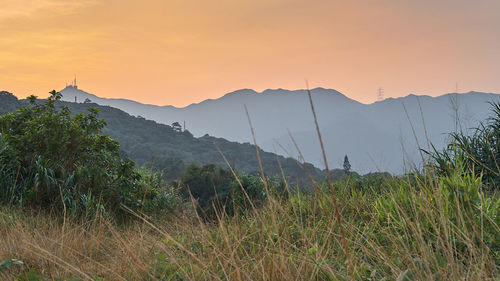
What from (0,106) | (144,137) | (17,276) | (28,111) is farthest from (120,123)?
(17,276)

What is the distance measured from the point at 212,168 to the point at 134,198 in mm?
18283

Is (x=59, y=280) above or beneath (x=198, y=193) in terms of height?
above

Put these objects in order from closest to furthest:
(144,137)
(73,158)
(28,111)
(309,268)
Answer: (309,268), (73,158), (28,111), (144,137)

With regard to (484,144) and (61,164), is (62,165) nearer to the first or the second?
(61,164)

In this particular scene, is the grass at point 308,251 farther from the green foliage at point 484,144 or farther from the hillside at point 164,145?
the hillside at point 164,145

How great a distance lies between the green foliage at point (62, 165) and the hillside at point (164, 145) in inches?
1798

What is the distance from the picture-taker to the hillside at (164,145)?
65.4 meters

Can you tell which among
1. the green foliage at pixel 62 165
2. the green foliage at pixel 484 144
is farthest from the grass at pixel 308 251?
the green foliage at pixel 484 144

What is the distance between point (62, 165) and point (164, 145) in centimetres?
7690

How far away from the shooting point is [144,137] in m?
88.5

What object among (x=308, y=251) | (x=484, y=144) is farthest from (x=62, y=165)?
(x=484, y=144)

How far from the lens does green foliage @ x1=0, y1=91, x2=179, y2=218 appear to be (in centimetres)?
779

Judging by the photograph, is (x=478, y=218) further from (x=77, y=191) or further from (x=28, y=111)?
(x=28, y=111)

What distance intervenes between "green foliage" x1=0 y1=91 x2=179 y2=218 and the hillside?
150 feet
